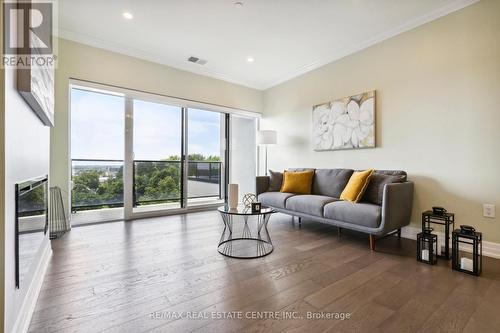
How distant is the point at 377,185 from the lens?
290 centimetres

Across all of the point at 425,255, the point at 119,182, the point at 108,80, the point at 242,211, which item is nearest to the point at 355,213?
the point at 425,255

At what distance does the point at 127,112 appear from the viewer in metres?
3.83

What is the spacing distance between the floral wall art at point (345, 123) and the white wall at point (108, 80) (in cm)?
197

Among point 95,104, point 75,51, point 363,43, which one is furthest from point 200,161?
point 363,43

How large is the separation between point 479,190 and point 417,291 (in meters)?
1.54

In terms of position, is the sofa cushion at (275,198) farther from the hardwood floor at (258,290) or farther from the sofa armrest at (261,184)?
the hardwood floor at (258,290)

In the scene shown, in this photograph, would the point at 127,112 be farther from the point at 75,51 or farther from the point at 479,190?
the point at 479,190

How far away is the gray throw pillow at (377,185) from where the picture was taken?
9.30ft

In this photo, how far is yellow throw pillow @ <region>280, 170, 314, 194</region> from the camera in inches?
147

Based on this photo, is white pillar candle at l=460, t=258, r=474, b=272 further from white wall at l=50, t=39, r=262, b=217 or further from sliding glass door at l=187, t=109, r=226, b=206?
white wall at l=50, t=39, r=262, b=217

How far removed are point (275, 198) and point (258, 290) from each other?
2.01 metres

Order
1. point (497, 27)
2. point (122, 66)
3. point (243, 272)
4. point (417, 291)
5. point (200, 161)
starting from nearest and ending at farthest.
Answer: point (417, 291) < point (243, 272) < point (497, 27) < point (122, 66) < point (200, 161)

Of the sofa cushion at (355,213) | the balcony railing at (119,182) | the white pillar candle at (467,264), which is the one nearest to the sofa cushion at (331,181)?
the sofa cushion at (355,213)

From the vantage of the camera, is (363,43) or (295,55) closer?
(363,43)
